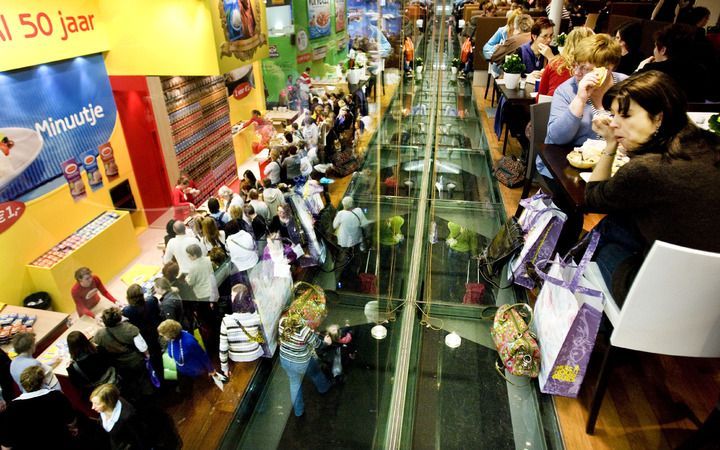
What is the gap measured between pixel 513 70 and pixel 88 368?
4.92m

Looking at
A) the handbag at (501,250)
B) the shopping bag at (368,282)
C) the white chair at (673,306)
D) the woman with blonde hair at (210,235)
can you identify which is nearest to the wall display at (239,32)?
the woman with blonde hair at (210,235)

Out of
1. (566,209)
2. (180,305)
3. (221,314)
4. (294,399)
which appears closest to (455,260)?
(566,209)

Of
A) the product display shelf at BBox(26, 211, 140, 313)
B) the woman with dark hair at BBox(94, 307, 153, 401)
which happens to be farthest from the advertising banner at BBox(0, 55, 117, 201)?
the woman with dark hair at BBox(94, 307, 153, 401)

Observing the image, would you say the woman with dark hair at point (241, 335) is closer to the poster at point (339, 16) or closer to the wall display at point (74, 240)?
the wall display at point (74, 240)

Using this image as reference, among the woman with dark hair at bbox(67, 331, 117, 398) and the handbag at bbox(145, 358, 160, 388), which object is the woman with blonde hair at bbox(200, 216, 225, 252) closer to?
the handbag at bbox(145, 358, 160, 388)

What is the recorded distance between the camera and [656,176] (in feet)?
4.94

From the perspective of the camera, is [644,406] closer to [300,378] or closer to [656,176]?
[656,176]

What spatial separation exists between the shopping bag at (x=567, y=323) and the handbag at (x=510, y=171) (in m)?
2.55

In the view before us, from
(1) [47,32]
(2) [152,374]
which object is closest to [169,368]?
(2) [152,374]

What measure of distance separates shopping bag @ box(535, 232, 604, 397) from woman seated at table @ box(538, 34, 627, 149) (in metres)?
0.83

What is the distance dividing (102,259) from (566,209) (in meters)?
4.44

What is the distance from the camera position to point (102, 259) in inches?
175

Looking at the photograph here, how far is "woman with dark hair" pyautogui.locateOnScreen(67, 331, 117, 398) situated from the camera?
2.40 m

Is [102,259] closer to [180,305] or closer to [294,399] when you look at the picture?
[180,305]
